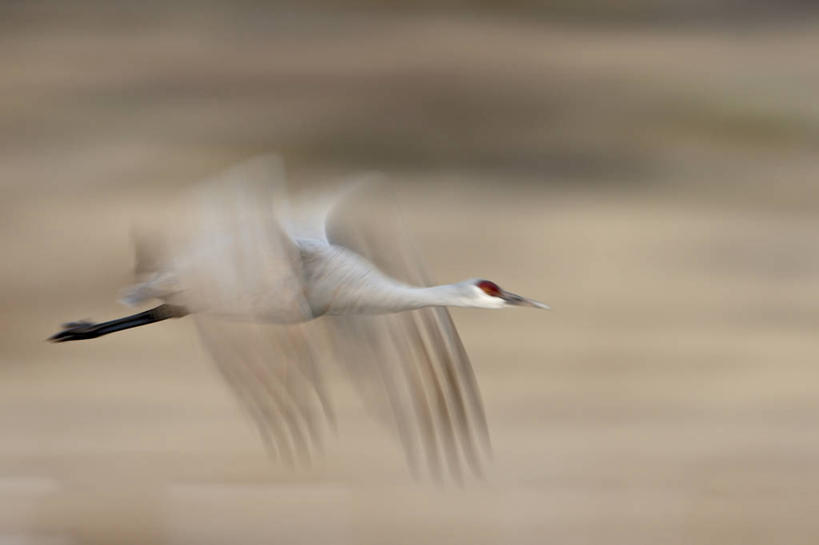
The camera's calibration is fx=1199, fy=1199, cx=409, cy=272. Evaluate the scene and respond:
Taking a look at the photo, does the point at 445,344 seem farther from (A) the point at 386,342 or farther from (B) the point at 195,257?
(B) the point at 195,257

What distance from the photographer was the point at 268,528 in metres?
3.54

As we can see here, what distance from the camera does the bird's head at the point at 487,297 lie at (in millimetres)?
1919

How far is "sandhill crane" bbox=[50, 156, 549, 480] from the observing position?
147cm

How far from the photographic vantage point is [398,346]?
197 cm

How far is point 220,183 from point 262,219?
0.07 meters

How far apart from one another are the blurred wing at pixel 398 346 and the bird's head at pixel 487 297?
9 cm

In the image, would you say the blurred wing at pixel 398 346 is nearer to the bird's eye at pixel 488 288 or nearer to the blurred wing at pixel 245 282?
the bird's eye at pixel 488 288

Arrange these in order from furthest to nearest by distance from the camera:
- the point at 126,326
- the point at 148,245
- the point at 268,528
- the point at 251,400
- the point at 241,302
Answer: the point at 268,528 → the point at 126,326 → the point at 148,245 → the point at 241,302 → the point at 251,400

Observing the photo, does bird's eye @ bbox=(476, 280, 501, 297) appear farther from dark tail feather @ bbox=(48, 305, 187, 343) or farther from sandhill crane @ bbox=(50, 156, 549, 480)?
dark tail feather @ bbox=(48, 305, 187, 343)

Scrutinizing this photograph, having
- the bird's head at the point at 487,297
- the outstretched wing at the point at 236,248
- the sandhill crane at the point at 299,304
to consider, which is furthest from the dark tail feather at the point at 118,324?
the bird's head at the point at 487,297

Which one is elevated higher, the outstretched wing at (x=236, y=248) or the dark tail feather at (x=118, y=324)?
the outstretched wing at (x=236, y=248)

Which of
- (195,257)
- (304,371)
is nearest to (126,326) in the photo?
(195,257)

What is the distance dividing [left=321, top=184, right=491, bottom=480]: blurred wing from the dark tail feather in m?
0.27

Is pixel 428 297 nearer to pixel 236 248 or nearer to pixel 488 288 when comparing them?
pixel 488 288
